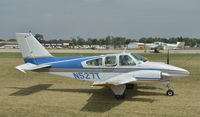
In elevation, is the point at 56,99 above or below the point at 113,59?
below

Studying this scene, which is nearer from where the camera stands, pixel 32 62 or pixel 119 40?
pixel 32 62

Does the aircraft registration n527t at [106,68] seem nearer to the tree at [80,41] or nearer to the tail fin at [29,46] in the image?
the tail fin at [29,46]

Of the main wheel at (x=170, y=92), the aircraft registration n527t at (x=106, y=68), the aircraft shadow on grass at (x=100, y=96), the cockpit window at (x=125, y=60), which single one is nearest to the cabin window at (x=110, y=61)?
the aircraft registration n527t at (x=106, y=68)

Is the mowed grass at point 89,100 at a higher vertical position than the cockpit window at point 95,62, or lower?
lower

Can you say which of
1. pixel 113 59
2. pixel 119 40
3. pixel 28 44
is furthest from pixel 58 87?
pixel 119 40

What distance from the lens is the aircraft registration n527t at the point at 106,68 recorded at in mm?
10234

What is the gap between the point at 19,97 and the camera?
1070cm

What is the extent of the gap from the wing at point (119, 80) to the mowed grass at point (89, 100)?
73 centimetres

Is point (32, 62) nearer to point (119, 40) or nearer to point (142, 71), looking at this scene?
point (142, 71)

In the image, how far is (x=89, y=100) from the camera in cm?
1018

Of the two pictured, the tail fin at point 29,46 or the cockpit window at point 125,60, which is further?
the tail fin at point 29,46

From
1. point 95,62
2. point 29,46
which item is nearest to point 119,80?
point 95,62

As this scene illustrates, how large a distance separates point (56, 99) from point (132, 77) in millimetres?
2987

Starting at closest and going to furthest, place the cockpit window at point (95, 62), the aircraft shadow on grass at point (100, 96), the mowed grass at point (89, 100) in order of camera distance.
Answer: the mowed grass at point (89, 100), the aircraft shadow on grass at point (100, 96), the cockpit window at point (95, 62)
